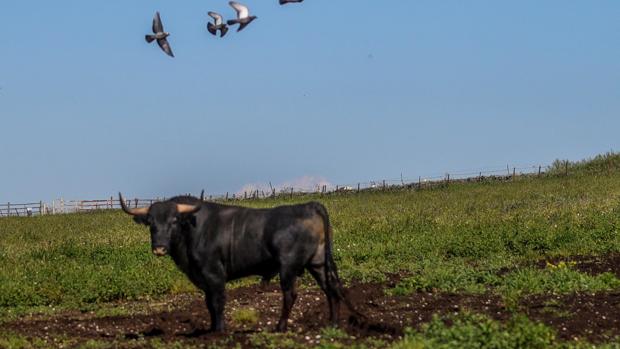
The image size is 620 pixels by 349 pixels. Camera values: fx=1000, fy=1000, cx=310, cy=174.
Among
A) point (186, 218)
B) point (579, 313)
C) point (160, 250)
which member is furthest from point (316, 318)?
point (579, 313)

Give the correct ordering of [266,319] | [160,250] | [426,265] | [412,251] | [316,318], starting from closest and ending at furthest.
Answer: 1. [160,250]
2. [316,318]
3. [266,319]
4. [426,265]
5. [412,251]

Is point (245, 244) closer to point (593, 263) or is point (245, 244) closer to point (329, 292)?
point (329, 292)

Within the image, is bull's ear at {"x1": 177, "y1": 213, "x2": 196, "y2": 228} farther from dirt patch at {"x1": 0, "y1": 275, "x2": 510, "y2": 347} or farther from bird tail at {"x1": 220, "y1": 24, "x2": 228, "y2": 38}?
→ bird tail at {"x1": 220, "y1": 24, "x2": 228, "y2": 38}

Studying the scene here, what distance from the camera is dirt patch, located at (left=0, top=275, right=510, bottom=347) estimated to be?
536 inches

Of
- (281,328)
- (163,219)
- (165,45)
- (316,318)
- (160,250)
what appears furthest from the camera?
(165,45)

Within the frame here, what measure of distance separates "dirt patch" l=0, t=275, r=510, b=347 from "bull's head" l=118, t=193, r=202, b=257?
1.30 meters

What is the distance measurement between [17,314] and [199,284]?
5978 millimetres

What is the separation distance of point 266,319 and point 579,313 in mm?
4731

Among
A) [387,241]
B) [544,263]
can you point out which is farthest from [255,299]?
[387,241]

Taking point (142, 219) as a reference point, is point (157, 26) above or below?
above

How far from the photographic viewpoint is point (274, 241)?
13547 mm

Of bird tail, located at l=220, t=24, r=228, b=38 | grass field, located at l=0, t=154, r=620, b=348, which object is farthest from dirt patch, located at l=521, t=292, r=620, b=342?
bird tail, located at l=220, t=24, r=228, b=38

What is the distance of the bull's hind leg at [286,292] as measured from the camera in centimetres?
1340

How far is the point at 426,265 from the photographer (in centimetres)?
2322
